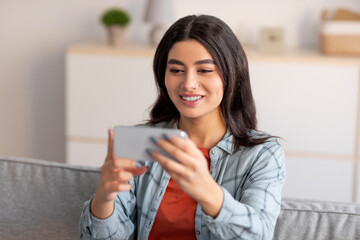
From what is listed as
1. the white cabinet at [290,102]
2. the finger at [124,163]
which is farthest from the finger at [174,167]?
the white cabinet at [290,102]

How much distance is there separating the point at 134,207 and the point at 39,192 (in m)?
0.40

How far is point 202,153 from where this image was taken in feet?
6.19

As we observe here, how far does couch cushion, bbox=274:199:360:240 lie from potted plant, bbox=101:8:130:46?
205 cm

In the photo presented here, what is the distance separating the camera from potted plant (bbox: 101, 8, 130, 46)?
12.6 feet

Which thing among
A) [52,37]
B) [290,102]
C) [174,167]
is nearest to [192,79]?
[174,167]

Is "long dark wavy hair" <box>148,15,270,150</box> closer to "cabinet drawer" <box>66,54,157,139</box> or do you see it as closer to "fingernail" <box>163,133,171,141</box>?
"fingernail" <box>163,133,171,141</box>

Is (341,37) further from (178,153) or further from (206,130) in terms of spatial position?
(178,153)

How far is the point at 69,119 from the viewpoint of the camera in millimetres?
Answer: 3887

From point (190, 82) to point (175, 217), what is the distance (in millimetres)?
386

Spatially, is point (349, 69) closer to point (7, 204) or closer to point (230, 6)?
point (230, 6)

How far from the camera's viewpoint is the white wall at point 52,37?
396cm

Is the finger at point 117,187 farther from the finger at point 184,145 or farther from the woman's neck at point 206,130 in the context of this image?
the woman's neck at point 206,130

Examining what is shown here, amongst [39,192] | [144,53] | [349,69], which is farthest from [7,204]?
[349,69]

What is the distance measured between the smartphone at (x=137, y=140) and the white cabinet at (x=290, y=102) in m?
2.10
